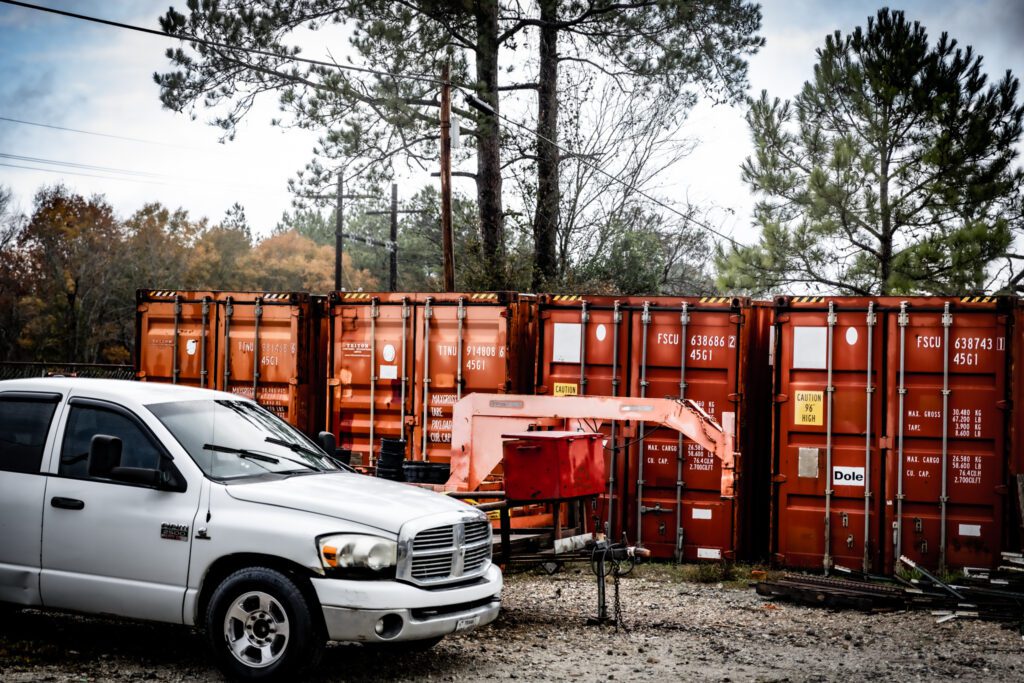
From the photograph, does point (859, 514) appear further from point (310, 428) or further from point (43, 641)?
point (43, 641)

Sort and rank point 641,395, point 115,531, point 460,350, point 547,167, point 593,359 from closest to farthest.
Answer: point 115,531, point 641,395, point 593,359, point 460,350, point 547,167

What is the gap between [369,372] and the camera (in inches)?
547

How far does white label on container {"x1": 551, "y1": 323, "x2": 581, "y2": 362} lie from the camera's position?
1276cm

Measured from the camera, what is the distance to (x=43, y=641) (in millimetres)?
7641

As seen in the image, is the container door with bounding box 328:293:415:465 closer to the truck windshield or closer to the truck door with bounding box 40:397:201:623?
the truck windshield

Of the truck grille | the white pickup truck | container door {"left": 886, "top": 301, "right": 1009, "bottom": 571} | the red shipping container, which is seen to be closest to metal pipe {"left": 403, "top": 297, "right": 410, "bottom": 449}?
the red shipping container

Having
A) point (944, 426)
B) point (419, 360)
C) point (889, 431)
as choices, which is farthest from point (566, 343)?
point (944, 426)

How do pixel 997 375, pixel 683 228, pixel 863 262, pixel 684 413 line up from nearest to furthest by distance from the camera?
pixel 684 413
pixel 997 375
pixel 863 262
pixel 683 228

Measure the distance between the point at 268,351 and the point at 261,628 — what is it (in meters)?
8.31

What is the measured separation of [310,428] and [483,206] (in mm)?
9630

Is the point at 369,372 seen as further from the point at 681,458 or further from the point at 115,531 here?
the point at 115,531

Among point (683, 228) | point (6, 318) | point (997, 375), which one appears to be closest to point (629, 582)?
point (997, 375)

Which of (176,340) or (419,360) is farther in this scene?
(176,340)

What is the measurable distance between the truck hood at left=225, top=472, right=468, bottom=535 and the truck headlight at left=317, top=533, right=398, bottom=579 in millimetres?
108
